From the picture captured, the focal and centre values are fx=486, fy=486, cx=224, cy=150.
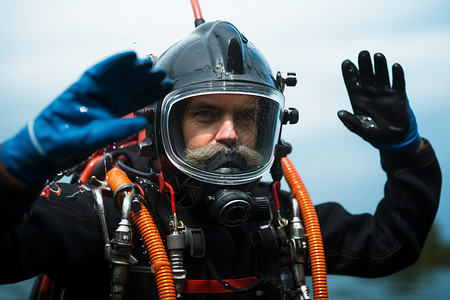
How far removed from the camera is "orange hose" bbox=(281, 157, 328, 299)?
6.84ft

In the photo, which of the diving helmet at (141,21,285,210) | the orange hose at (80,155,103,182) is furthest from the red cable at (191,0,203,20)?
the orange hose at (80,155,103,182)

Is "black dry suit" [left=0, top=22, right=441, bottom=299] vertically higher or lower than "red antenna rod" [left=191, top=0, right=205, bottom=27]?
lower

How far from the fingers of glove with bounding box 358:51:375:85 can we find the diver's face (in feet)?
1.66

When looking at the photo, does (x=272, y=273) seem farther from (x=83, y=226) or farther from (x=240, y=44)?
(x=240, y=44)

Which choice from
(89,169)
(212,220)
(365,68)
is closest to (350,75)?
(365,68)

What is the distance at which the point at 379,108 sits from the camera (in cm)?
218

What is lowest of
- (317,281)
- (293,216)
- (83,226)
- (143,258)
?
(317,281)

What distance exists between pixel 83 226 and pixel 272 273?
0.81 meters

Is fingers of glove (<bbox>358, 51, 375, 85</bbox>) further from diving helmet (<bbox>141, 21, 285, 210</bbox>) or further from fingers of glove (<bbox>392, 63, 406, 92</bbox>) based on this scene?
diving helmet (<bbox>141, 21, 285, 210</bbox>)

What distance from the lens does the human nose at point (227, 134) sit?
1.96m

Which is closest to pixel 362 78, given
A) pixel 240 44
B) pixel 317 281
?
pixel 240 44

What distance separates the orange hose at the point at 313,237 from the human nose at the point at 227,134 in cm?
50

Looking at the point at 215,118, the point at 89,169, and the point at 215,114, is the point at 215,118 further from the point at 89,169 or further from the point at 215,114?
the point at 89,169

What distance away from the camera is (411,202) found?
2.28m
